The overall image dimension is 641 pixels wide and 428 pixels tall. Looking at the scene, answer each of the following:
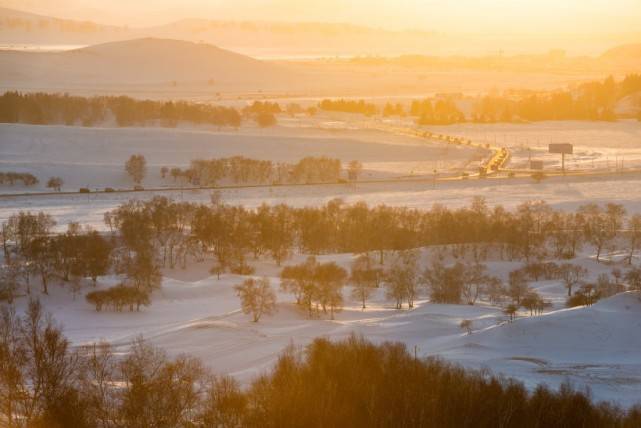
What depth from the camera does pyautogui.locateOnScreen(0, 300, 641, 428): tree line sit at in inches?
371

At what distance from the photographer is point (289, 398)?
966 centimetres

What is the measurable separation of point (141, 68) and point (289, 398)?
88283 mm

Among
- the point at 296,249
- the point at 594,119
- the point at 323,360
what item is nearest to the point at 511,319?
the point at 323,360

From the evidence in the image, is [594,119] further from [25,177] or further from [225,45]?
[225,45]

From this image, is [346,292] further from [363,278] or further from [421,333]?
[421,333]

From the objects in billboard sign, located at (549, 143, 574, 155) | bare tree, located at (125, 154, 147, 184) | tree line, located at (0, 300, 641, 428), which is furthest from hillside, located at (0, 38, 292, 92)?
tree line, located at (0, 300, 641, 428)

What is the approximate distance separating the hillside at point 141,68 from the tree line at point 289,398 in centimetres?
6973

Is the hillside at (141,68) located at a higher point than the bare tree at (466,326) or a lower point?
higher

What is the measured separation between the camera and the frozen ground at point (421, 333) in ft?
43.5

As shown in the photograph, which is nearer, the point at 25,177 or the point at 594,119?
the point at 25,177

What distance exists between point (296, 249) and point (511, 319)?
10.0 m

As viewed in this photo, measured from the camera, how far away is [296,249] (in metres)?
25.3

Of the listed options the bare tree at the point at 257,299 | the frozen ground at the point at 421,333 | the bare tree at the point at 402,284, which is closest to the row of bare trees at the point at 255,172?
the bare tree at the point at 402,284

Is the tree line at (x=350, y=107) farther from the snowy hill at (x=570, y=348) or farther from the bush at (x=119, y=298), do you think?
the snowy hill at (x=570, y=348)
